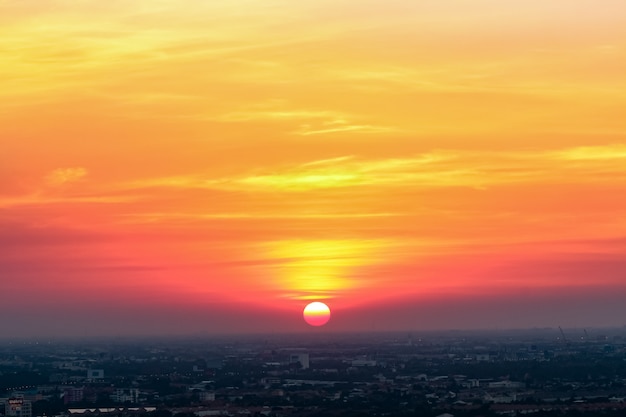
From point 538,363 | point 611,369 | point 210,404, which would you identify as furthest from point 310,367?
point 210,404

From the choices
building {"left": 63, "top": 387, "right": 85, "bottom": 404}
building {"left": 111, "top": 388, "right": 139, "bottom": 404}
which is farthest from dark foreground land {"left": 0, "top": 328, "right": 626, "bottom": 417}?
building {"left": 111, "top": 388, "right": 139, "bottom": 404}

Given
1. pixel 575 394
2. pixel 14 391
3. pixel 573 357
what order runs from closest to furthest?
pixel 575 394, pixel 14 391, pixel 573 357

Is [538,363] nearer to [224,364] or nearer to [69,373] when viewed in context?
[224,364]

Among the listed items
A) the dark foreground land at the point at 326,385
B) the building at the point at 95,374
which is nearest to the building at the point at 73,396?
the dark foreground land at the point at 326,385

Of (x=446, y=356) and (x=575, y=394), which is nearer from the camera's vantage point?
(x=575, y=394)

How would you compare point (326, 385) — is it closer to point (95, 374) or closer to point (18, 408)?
point (95, 374)

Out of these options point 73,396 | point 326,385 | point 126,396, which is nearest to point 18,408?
point 73,396

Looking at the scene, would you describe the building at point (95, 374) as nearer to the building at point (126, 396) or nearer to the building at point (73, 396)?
the building at point (73, 396)
